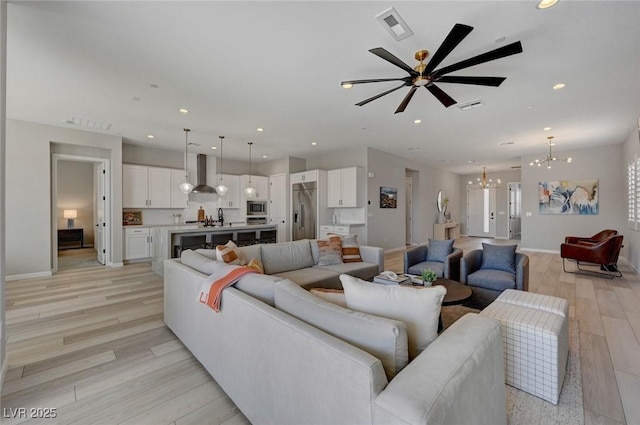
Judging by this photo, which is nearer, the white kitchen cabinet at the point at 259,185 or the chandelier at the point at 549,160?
the chandelier at the point at 549,160

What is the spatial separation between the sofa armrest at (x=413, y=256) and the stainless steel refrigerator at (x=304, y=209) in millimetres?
3592

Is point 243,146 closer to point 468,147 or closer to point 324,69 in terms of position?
point 324,69

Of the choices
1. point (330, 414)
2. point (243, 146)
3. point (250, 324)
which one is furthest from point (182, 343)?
point (243, 146)

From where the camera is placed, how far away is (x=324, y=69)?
3070 mm

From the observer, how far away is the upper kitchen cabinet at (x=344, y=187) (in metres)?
6.92

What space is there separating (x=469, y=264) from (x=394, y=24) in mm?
2979

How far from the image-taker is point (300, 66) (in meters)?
3.01

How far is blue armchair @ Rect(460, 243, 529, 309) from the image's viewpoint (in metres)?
3.24

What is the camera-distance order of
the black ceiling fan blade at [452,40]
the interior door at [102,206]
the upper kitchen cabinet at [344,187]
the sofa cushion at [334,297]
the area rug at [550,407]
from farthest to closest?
the upper kitchen cabinet at [344,187] → the interior door at [102,206] → the black ceiling fan blade at [452,40] → the area rug at [550,407] → the sofa cushion at [334,297]

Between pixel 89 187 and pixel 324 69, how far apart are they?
9.77 m

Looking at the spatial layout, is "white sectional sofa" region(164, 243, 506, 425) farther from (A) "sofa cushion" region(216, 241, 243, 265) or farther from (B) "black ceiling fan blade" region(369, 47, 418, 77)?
(B) "black ceiling fan blade" region(369, 47, 418, 77)

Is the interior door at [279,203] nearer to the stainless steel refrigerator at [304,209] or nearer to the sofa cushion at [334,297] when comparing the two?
the stainless steel refrigerator at [304,209]

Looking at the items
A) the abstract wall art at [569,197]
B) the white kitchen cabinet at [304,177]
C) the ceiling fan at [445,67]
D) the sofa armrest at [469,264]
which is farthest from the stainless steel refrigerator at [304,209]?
the abstract wall art at [569,197]

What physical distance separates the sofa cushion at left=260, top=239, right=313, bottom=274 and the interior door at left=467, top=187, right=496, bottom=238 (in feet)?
34.4
